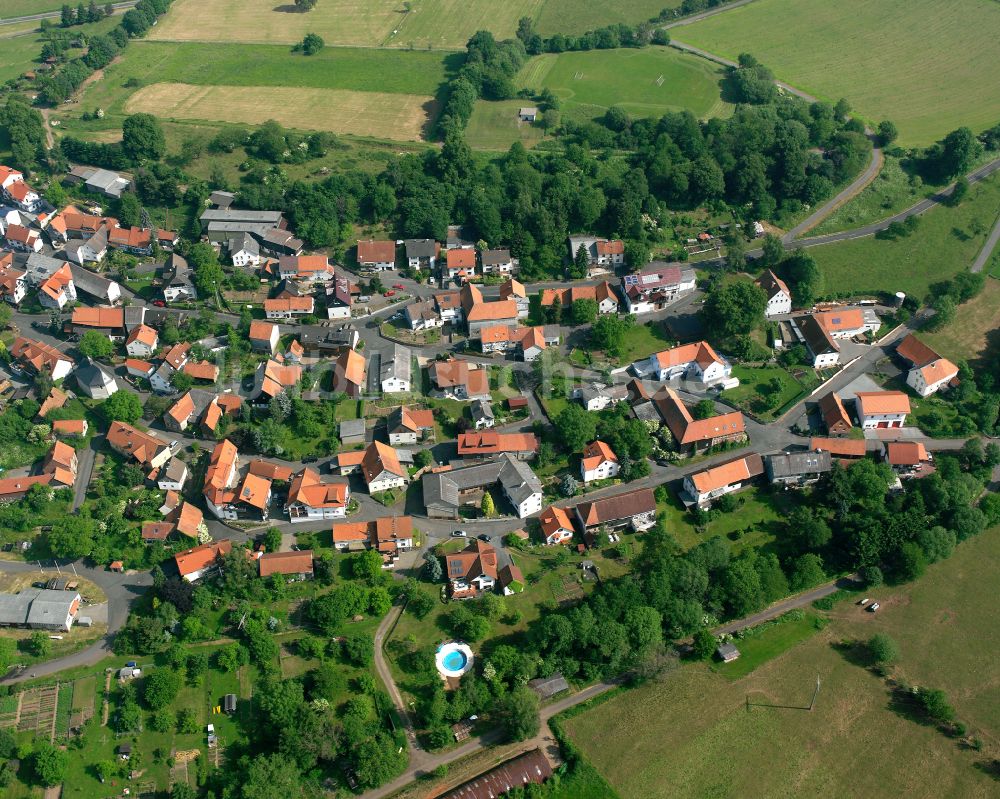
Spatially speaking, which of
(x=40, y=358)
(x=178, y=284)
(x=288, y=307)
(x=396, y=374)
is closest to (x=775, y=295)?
(x=396, y=374)

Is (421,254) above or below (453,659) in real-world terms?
above

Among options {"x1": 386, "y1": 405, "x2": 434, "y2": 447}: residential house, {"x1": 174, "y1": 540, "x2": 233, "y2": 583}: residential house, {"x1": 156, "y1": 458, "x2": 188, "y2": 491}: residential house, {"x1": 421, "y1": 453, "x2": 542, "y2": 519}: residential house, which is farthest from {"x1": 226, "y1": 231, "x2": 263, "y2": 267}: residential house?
{"x1": 174, "y1": 540, "x2": 233, "y2": 583}: residential house

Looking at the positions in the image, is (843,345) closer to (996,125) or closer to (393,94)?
(996,125)

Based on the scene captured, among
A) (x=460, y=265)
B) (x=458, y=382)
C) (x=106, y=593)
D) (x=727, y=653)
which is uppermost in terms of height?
(x=460, y=265)

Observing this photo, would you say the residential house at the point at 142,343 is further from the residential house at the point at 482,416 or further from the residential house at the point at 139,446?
the residential house at the point at 482,416

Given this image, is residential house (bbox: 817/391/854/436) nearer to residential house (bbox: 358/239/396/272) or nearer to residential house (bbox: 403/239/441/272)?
residential house (bbox: 403/239/441/272)

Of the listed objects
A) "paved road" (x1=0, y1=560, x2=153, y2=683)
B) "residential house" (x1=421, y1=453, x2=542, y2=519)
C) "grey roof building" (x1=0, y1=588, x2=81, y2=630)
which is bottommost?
"paved road" (x1=0, y1=560, x2=153, y2=683)

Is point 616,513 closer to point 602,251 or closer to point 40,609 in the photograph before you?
point 602,251
